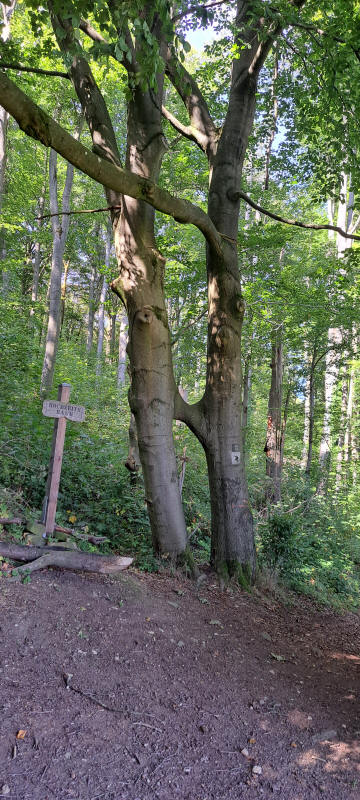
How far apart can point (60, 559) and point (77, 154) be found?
367cm

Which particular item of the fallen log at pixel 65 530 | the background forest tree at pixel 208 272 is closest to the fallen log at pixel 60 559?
the fallen log at pixel 65 530

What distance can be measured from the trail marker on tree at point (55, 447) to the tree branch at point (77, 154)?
2.46m

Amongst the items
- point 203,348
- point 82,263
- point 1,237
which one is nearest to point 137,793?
point 203,348

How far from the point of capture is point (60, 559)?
14.5 ft

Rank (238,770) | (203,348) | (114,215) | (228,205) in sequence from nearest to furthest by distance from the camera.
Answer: (238,770), (114,215), (228,205), (203,348)

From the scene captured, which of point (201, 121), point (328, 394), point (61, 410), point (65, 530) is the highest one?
point (201, 121)

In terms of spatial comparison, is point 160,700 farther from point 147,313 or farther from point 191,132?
point 191,132

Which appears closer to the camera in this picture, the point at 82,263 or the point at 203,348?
the point at 203,348

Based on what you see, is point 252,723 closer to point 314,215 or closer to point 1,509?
point 1,509

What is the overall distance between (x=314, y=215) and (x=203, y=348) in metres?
12.2

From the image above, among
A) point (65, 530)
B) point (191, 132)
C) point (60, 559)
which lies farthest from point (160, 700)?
point (191, 132)

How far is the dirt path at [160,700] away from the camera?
7.74ft

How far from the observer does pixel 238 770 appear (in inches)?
102

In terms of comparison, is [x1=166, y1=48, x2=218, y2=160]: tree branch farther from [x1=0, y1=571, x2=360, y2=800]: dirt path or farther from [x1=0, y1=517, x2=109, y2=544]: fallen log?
[x1=0, y1=571, x2=360, y2=800]: dirt path
